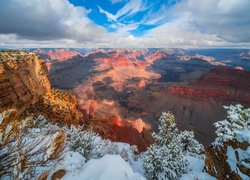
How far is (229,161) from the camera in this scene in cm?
1155

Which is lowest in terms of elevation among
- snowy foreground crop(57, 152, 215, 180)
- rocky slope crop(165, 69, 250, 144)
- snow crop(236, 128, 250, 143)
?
rocky slope crop(165, 69, 250, 144)

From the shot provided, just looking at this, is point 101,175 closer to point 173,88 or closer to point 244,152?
point 244,152

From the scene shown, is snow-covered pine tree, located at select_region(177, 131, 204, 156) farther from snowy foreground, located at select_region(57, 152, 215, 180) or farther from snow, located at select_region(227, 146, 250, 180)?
snowy foreground, located at select_region(57, 152, 215, 180)

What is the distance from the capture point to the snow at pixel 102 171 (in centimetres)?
888

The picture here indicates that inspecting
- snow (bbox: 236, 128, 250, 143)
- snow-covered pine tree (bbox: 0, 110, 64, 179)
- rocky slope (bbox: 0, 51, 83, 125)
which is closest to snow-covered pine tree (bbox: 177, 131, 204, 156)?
snow (bbox: 236, 128, 250, 143)

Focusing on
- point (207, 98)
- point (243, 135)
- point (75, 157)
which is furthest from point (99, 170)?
point (207, 98)

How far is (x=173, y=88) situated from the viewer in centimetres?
14412

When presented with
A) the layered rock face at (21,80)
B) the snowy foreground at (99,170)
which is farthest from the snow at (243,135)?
the layered rock face at (21,80)

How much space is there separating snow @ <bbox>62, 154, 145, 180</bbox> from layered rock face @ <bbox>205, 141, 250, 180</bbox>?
5612mm

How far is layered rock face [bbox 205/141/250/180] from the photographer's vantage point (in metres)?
10.5

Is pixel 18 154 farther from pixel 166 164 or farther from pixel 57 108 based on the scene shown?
pixel 57 108

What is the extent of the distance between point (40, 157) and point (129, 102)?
440 feet

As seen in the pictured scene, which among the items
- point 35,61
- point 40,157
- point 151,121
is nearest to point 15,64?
point 35,61

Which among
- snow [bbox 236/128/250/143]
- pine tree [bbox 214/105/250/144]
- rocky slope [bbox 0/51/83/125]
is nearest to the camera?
snow [bbox 236/128/250/143]
